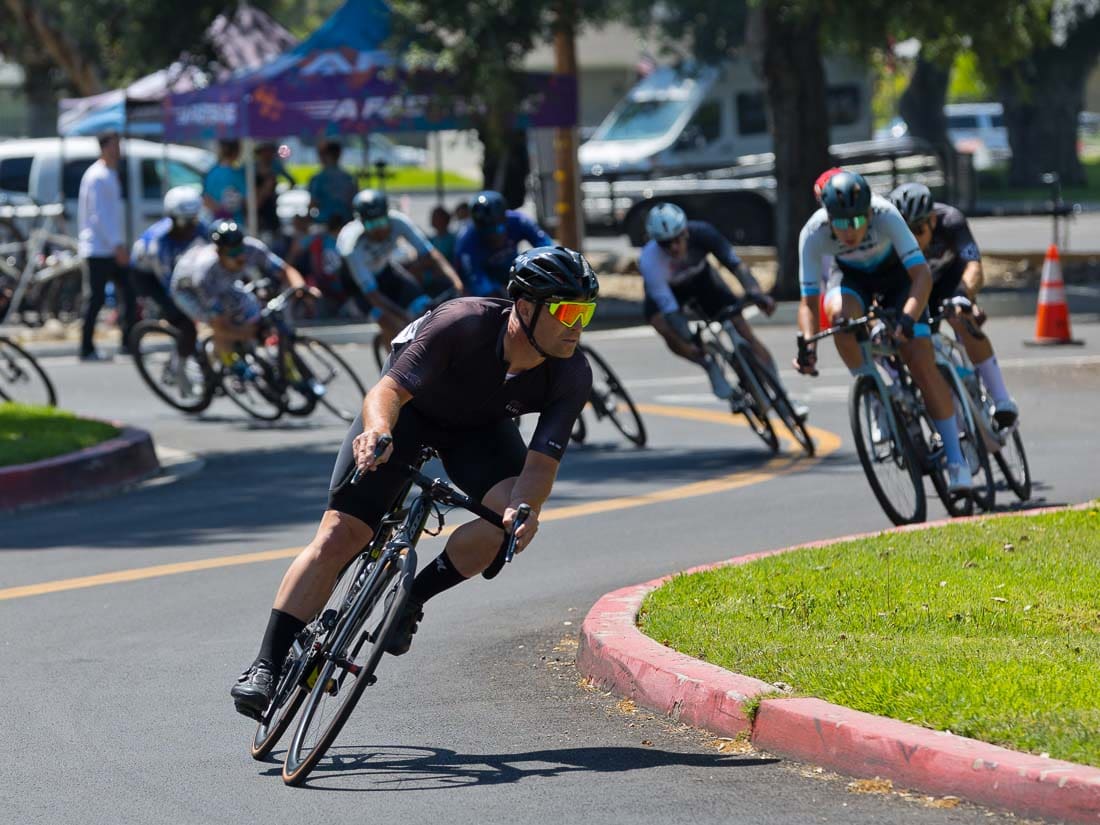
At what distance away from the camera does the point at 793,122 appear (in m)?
23.7

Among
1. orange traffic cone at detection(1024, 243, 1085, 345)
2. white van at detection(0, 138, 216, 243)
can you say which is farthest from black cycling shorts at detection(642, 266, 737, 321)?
white van at detection(0, 138, 216, 243)

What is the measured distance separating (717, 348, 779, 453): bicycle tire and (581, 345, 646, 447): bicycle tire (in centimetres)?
95

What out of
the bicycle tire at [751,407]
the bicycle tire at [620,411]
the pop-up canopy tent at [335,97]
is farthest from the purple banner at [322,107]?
the bicycle tire at [751,407]

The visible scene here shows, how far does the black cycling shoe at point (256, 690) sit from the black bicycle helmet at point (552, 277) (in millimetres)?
1365

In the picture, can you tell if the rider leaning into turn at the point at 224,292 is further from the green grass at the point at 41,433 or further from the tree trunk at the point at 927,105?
the tree trunk at the point at 927,105

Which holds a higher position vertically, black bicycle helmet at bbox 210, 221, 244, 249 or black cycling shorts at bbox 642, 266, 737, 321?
black bicycle helmet at bbox 210, 221, 244, 249

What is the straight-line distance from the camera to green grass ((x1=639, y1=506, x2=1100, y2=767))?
18.2ft

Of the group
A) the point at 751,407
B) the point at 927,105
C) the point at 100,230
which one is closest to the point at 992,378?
the point at 751,407

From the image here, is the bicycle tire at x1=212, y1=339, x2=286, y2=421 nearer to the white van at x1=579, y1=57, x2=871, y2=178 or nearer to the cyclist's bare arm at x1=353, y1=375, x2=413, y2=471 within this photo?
the cyclist's bare arm at x1=353, y1=375, x2=413, y2=471

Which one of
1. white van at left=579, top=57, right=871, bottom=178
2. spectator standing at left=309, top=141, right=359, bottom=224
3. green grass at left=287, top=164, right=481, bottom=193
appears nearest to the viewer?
spectator standing at left=309, top=141, right=359, bottom=224

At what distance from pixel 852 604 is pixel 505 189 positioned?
733 inches

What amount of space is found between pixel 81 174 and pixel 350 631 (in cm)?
2122

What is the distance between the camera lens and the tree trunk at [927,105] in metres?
46.2

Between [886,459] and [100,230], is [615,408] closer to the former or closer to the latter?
[886,459]
